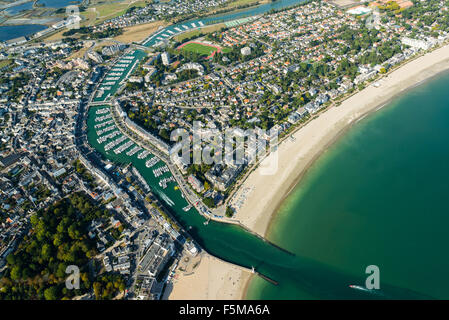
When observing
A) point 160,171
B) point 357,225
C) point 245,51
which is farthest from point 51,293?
point 245,51

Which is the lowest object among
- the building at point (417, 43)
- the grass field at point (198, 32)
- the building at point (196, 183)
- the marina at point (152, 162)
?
the building at point (196, 183)

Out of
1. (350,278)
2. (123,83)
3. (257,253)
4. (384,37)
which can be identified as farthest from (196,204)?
(384,37)

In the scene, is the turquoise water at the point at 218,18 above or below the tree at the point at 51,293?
above

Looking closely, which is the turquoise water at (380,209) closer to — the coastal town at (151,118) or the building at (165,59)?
the coastal town at (151,118)

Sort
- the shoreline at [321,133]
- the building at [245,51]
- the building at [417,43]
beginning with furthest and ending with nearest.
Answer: the building at [245,51], the building at [417,43], the shoreline at [321,133]

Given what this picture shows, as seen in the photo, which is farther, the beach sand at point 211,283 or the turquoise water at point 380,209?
the turquoise water at point 380,209

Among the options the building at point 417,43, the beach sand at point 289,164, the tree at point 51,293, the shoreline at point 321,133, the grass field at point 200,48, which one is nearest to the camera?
the tree at point 51,293

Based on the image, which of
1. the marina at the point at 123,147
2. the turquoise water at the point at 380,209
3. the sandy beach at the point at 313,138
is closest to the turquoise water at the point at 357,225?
the turquoise water at the point at 380,209

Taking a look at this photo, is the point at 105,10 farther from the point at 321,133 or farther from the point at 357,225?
the point at 357,225
